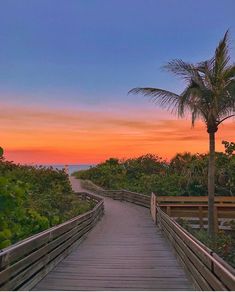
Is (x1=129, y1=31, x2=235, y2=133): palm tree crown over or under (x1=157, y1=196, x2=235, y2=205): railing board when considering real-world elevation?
over

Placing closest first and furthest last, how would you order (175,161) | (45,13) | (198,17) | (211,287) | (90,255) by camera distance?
(211,287) < (90,255) < (45,13) < (198,17) < (175,161)

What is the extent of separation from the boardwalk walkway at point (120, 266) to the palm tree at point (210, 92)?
12.1 feet

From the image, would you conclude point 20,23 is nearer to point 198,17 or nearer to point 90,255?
point 198,17

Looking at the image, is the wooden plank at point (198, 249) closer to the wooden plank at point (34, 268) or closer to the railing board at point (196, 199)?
the wooden plank at point (34, 268)

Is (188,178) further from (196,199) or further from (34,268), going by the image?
(34,268)

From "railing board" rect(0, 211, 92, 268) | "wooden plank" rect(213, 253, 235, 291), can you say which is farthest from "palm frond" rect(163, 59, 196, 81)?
"wooden plank" rect(213, 253, 235, 291)

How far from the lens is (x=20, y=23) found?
14383 mm

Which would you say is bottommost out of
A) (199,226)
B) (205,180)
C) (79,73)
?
(199,226)

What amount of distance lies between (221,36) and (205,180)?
15.2 m

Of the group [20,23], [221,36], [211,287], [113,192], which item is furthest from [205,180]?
[211,287]

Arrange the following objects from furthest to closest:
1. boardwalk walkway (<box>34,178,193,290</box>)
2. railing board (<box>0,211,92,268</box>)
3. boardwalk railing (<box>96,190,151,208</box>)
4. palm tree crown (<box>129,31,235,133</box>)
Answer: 1. boardwalk railing (<box>96,190,151,208</box>)
2. palm tree crown (<box>129,31,235,133</box>)
3. boardwalk walkway (<box>34,178,193,290</box>)
4. railing board (<box>0,211,92,268</box>)

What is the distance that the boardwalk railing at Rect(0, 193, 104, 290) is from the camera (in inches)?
226

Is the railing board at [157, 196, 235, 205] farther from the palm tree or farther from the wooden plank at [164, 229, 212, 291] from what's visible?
the wooden plank at [164, 229, 212, 291]

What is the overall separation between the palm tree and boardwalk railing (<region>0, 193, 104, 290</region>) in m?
7.03
